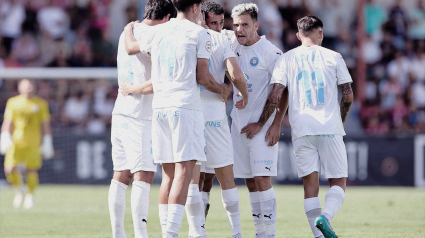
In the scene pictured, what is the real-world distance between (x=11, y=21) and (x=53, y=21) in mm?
1229

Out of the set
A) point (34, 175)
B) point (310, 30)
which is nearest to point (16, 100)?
point (34, 175)

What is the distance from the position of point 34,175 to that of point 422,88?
11.8 m

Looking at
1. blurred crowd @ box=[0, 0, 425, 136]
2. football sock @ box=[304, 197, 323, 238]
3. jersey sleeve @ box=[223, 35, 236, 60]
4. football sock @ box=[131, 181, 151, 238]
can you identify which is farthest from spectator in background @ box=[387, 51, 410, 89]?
football sock @ box=[131, 181, 151, 238]

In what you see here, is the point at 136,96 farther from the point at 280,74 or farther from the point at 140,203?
the point at 280,74

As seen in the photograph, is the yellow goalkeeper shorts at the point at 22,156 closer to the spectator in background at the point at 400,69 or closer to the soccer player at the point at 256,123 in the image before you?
the soccer player at the point at 256,123

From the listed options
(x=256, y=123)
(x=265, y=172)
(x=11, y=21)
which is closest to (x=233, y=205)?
(x=265, y=172)

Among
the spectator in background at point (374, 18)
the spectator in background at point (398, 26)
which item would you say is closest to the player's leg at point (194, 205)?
the spectator in background at point (398, 26)

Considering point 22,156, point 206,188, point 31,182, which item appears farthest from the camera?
point 22,156

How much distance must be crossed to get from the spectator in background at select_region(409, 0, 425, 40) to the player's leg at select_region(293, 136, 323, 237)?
579 inches

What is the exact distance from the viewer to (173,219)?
5.85 meters

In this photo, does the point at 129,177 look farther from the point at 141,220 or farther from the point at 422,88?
the point at 422,88

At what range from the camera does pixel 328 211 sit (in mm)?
6449

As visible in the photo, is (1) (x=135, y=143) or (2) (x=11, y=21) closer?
(1) (x=135, y=143)

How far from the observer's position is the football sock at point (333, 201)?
21.1ft
